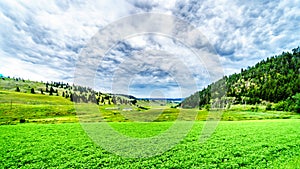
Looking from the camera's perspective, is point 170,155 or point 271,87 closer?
point 170,155

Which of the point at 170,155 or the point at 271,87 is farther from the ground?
the point at 271,87

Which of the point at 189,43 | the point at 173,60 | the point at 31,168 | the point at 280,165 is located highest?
the point at 189,43

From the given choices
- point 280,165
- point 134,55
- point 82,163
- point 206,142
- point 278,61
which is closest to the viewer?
point 280,165

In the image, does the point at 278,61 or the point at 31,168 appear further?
the point at 278,61

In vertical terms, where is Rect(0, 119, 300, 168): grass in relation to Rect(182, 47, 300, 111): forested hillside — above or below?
below

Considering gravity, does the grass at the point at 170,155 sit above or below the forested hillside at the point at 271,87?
below

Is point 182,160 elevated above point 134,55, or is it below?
below

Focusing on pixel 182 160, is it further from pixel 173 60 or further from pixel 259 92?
pixel 259 92

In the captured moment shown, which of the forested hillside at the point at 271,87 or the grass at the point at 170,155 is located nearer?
the grass at the point at 170,155

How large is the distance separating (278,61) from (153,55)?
222m

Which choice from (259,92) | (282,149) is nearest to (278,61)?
(259,92)

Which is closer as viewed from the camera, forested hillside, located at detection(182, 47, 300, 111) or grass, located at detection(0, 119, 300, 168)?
grass, located at detection(0, 119, 300, 168)

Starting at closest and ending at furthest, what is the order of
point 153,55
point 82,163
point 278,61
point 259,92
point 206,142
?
point 82,163, point 153,55, point 206,142, point 259,92, point 278,61

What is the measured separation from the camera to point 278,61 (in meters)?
195
